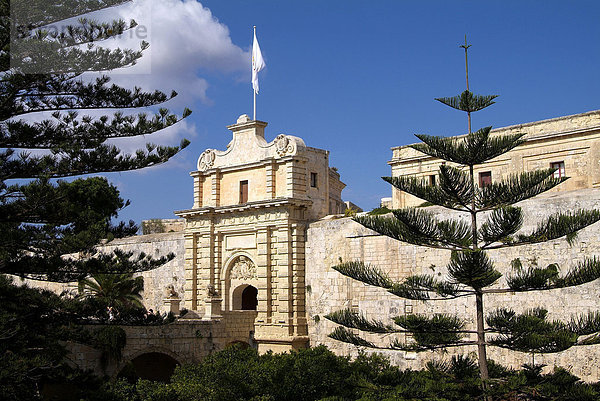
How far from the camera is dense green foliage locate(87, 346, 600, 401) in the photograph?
1139 cm

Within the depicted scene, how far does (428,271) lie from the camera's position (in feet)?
58.5

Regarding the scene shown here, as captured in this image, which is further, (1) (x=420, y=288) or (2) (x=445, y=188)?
(1) (x=420, y=288)

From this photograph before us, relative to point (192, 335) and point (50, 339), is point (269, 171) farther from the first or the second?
point (50, 339)

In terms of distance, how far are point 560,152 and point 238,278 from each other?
34.5 ft

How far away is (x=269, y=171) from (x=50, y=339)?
9.94 m

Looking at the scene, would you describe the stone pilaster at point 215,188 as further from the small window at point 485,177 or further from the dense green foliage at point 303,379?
the small window at point 485,177

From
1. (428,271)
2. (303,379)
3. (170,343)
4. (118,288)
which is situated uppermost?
(428,271)

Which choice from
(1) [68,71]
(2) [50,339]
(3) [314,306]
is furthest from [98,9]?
(3) [314,306]

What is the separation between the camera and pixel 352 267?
11.8 m

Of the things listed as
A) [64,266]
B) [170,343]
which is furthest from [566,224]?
[170,343]

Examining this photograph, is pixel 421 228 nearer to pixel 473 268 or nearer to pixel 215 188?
pixel 473 268

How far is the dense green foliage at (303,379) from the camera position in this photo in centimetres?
1139

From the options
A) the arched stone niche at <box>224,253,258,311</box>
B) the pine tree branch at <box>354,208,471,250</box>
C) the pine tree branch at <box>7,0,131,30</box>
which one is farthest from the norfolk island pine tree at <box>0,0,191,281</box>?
the arched stone niche at <box>224,253,258,311</box>

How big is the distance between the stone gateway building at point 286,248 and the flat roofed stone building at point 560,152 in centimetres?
3
